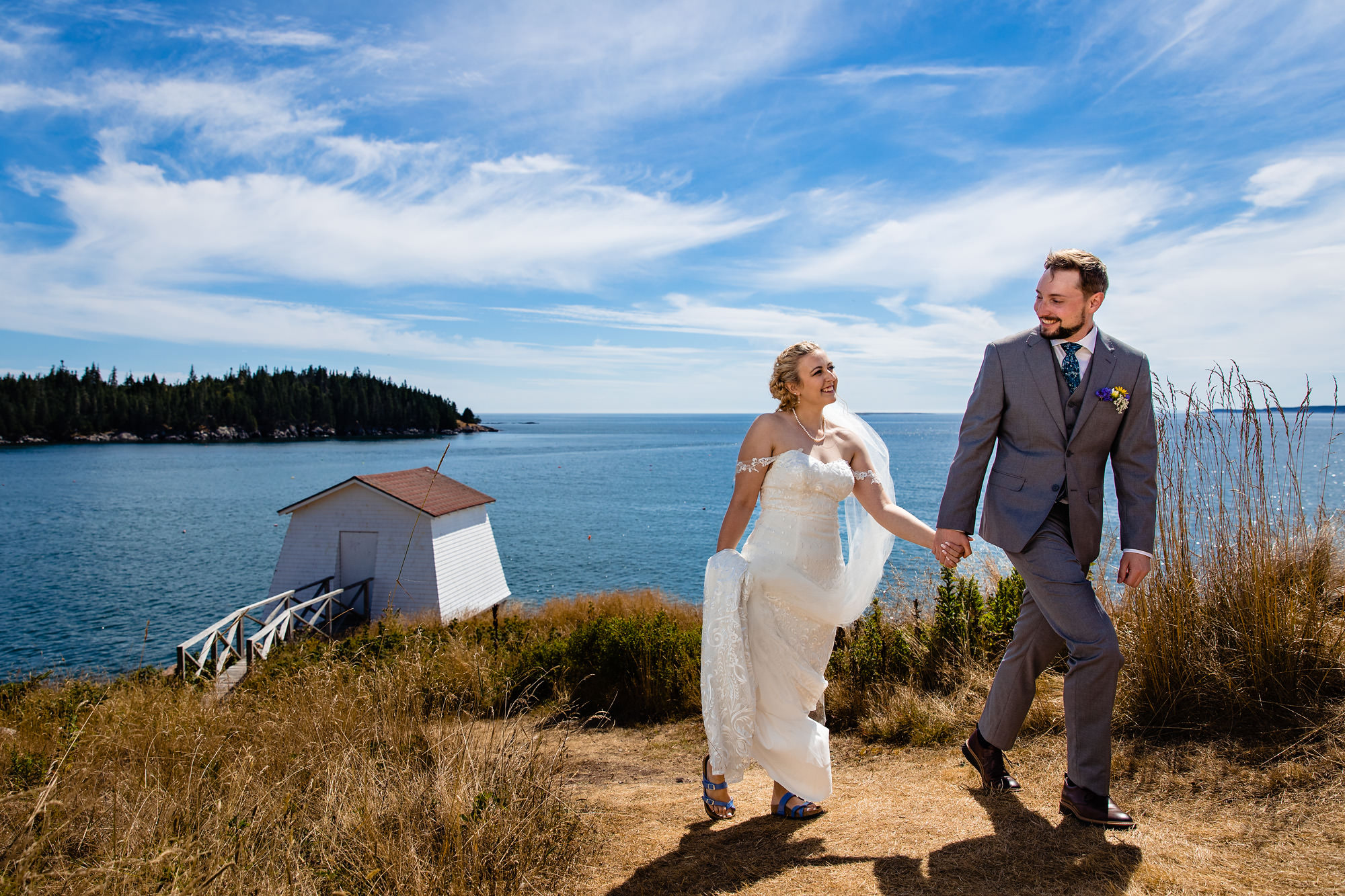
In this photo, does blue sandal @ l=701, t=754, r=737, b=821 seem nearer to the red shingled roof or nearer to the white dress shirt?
the white dress shirt

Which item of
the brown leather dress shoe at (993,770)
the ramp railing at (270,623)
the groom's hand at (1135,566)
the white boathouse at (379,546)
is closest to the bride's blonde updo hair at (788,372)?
the groom's hand at (1135,566)

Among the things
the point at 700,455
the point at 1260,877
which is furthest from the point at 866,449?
the point at 700,455

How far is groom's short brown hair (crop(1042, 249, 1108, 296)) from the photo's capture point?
305cm

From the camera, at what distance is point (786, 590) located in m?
3.70

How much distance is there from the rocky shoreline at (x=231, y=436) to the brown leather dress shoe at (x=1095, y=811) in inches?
6331

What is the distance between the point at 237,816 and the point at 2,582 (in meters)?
44.2

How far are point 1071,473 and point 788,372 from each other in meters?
1.44

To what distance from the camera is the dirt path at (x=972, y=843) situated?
254cm

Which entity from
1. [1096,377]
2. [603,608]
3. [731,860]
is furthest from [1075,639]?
[603,608]

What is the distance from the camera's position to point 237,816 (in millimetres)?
2867

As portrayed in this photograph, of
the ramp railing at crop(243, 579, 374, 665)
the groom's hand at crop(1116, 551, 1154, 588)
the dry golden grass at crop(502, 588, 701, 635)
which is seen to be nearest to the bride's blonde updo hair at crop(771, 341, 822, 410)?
the groom's hand at crop(1116, 551, 1154, 588)

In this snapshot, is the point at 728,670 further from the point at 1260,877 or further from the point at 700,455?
the point at 700,455

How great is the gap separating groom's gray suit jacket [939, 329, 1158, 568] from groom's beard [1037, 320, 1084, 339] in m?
0.03

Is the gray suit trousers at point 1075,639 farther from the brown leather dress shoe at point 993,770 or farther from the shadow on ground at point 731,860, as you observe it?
the shadow on ground at point 731,860
